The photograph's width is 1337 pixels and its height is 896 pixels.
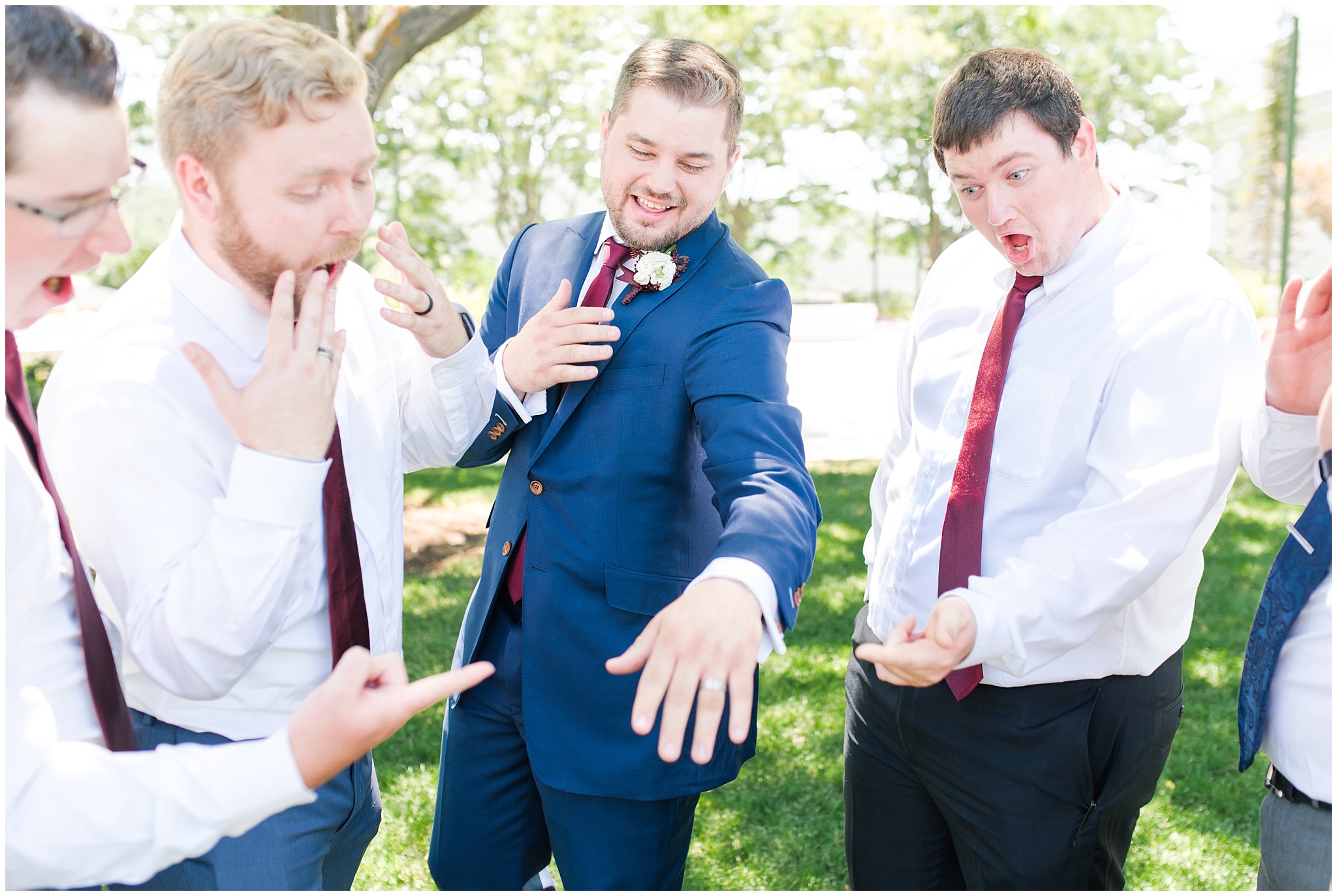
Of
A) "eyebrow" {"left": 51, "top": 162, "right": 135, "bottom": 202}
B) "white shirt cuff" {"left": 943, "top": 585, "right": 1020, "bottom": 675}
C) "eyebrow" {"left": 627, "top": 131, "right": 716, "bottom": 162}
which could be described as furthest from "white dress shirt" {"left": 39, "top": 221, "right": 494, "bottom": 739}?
"white shirt cuff" {"left": 943, "top": 585, "right": 1020, "bottom": 675}

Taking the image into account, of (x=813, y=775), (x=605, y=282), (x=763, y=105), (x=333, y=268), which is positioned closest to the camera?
(x=333, y=268)

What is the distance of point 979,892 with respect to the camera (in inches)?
106

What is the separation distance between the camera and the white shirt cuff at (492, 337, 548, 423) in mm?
2629

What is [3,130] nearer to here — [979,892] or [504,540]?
[504,540]

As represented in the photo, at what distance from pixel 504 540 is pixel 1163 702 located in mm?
1750

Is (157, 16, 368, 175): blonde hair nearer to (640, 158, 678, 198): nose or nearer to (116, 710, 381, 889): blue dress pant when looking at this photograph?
(640, 158, 678, 198): nose

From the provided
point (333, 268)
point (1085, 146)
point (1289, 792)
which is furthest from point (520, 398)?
point (1289, 792)

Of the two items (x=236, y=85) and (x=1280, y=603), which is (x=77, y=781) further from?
(x=1280, y=603)

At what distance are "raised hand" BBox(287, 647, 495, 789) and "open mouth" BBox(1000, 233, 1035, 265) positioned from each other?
1776 mm

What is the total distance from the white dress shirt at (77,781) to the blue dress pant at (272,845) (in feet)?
1.15

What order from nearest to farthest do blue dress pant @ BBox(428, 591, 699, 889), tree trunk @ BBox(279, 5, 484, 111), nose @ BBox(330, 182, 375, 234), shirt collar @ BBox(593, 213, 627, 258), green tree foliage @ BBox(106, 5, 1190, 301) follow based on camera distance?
nose @ BBox(330, 182, 375, 234), blue dress pant @ BBox(428, 591, 699, 889), shirt collar @ BBox(593, 213, 627, 258), tree trunk @ BBox(279, 5, 484, 111), green tree foliage @ BBox(106, 5, 1190, 301)

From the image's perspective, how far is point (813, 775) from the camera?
4.39m

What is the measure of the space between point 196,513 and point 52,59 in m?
0.76

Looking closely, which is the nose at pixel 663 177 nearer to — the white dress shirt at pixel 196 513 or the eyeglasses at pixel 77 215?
the white dress shirt at pixel 196 513
